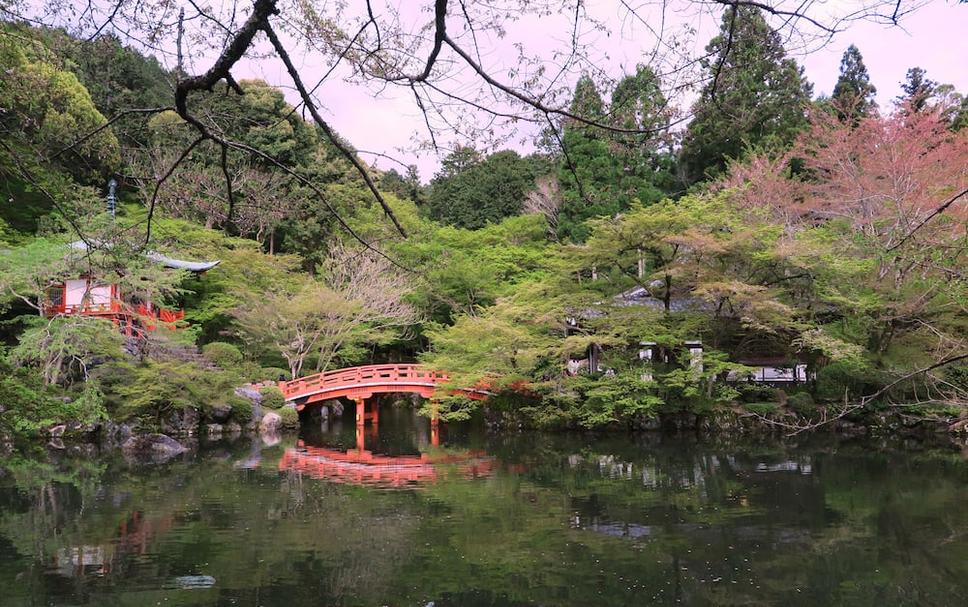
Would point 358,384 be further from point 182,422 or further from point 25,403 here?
point 25,403

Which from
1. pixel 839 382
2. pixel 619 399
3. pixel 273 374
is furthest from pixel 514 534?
pixel 273 374

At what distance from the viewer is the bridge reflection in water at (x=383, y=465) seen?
1066cm

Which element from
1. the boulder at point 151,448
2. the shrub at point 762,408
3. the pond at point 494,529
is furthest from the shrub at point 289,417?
the shrub at point 762,408

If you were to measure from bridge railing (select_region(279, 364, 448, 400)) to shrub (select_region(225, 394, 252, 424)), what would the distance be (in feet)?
4.78

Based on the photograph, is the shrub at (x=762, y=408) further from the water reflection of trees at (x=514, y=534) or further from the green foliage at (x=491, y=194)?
the green foliage at (x=491, y=194)

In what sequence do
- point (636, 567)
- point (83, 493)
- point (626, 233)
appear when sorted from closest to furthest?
point (636, 567) → point (83, 493) → point (626, 233)

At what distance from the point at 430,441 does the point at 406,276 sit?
218 inches

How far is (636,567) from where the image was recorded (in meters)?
6.08

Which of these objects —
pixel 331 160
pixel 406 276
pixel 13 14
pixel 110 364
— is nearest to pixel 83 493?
pixel 110 364

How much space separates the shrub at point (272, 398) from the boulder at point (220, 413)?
1.25m

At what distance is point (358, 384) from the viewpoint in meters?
17.5

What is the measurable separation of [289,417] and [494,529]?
10.7 m

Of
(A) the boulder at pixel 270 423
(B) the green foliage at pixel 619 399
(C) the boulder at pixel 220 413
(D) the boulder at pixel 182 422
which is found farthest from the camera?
(A) the boulder at pixel 270 423

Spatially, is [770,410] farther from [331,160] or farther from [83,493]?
[331,160]
